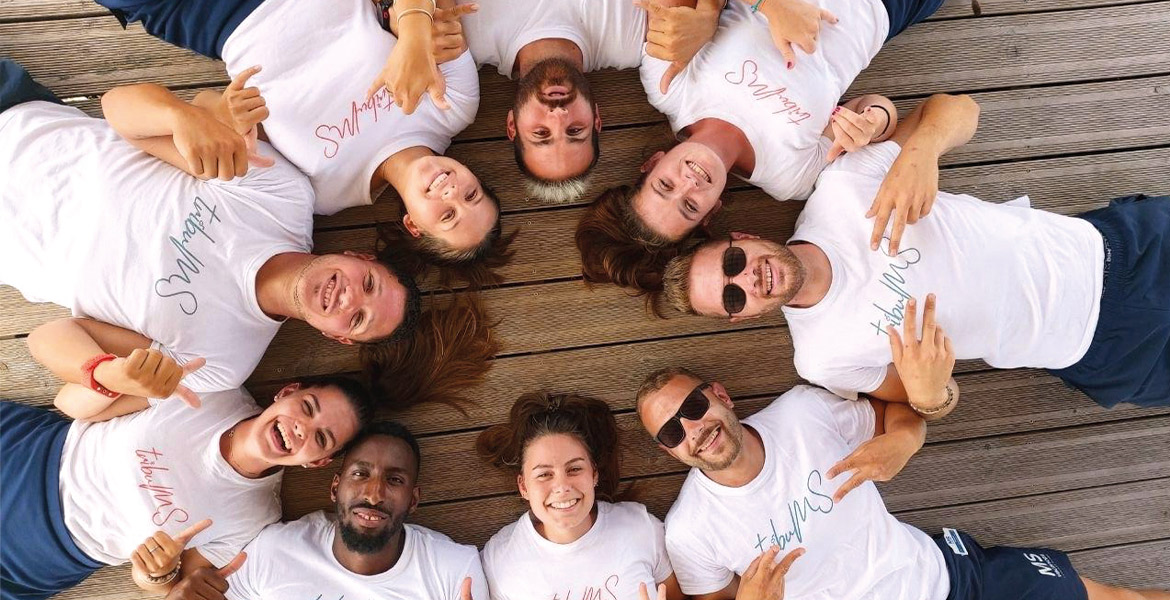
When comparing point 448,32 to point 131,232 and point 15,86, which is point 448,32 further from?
point 15,86

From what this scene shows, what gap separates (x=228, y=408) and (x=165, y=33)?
1354 mm

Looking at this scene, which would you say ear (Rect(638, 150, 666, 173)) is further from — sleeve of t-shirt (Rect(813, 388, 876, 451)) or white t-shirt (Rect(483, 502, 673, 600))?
white t-shirt (Rect(483, 502, 673, 600))

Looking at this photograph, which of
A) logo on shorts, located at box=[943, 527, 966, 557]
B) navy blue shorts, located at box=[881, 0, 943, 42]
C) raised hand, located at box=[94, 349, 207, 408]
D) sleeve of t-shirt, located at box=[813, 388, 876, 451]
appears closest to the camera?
raised hand, located at box=[94, 349, 207, 408]

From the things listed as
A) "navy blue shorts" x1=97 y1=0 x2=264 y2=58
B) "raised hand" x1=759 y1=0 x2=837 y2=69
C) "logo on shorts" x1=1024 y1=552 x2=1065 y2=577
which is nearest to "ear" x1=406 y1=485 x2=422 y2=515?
"navy blue shorts" x1=97 y1=0 x2=264 y2=58

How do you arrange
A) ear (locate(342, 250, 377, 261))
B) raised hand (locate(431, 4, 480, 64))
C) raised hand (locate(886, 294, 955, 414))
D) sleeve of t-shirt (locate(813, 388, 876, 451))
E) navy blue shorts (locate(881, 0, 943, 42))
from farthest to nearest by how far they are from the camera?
sleeve of t-shirt (locate(813, 388, 876, 451)) → navy blue shorts (locate(881, 0, 943, 42)) → ear (locate(342, 250, 377, 261)) → raised hand (locate(886, 294, 955, 414)) → raised hand (locate(431, 4, 480, 64))

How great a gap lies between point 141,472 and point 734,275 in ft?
7.12

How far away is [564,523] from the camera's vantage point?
7.91ft

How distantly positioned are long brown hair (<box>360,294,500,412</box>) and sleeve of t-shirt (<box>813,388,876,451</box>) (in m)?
1.35

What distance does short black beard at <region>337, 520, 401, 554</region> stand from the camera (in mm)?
2377

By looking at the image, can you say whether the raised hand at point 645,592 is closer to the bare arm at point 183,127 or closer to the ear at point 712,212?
the ear at point 712,212

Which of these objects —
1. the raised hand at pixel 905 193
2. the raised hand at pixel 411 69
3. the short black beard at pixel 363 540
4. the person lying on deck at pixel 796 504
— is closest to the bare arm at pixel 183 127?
the raised hand at pixel 411 69

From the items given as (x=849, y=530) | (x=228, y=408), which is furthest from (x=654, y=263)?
(x=228, y=408)

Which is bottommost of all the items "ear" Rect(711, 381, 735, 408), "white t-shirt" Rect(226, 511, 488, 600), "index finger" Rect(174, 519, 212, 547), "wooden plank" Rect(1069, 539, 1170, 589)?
"wooden plank" Rect(1069, 539, 1170, 589)

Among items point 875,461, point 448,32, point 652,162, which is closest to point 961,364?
point 875,461
